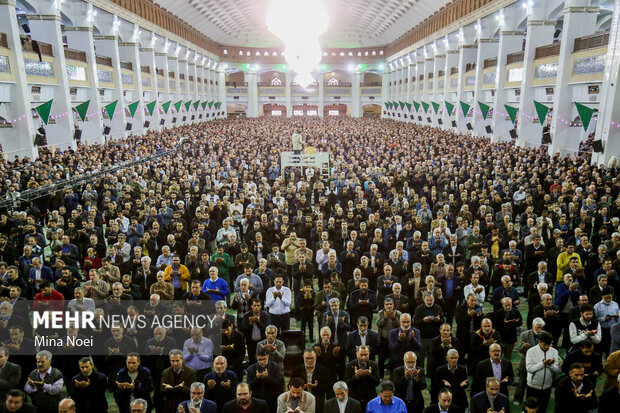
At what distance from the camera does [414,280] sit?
26.2 ft

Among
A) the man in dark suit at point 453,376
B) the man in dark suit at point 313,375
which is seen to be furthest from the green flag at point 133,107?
the man in dark suit at point 453,376

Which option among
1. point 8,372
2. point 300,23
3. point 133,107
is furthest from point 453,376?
point 133,107

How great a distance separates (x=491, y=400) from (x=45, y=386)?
5.01 m

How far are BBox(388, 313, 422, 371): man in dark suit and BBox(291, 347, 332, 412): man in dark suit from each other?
0.96 m

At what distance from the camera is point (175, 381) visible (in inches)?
221

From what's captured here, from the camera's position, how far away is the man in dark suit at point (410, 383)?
550cm

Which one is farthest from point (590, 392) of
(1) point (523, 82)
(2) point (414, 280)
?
(1) point (523, 82)

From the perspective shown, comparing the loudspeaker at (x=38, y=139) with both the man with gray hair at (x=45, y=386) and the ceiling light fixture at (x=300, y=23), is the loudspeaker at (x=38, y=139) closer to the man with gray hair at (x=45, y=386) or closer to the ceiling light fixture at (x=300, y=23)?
the ceiling light fixture at (x=300, y=23)

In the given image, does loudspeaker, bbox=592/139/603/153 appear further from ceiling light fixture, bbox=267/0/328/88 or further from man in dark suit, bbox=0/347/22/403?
man in dark suit, bbox=0/347/22/403

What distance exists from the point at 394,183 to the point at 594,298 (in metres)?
9.42

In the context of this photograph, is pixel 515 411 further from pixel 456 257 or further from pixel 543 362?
pixel 456 257

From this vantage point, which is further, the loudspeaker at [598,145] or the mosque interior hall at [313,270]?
the loudspeaker at [598,145]

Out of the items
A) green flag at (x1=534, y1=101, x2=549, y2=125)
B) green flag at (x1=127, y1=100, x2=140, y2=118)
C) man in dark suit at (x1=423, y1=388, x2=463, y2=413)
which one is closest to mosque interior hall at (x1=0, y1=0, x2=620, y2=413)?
man in dark suit at (x1=423, y1=388, x2=463, y2=413)

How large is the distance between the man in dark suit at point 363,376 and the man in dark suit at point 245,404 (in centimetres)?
112
